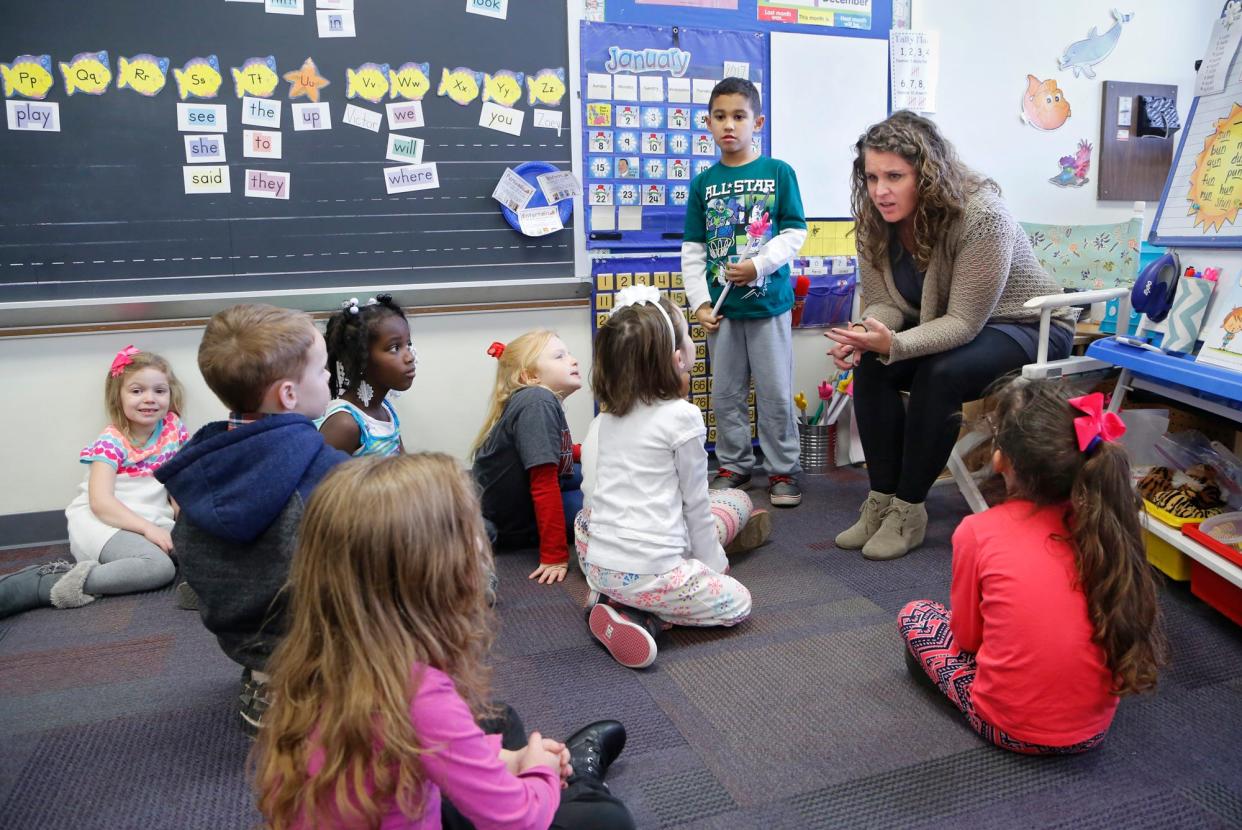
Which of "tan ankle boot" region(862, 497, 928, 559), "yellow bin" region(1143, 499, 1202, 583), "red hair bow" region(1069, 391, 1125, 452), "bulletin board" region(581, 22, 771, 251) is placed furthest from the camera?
"bulletin board" region(581, 22, 771, 251)

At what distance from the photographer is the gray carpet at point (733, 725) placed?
1320 millimetres

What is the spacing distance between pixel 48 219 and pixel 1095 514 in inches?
112

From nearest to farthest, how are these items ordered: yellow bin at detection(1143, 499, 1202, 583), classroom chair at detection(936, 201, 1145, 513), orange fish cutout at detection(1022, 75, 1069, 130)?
yellow bin at detection(1143, 499, 1202, 583) → classroom chair at detection(936, 201, 1145, 513) → orange fish cutout at detection(1022, 75, 1069, 130)

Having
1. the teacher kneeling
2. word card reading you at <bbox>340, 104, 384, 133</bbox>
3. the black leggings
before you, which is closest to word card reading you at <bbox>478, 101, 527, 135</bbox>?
word card reading you at <bbox>340, 104, 384, 133</bbox>

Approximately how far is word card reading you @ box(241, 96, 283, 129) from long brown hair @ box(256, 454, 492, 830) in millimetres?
2108

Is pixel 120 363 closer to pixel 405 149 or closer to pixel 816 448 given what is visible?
pixel 405 149

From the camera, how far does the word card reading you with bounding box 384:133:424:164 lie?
2.74 meters

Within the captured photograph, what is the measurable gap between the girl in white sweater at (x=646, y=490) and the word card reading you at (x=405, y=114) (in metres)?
1.31

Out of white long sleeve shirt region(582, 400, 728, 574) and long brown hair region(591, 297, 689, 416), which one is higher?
long brown hair region(591, 297, 689, 416)

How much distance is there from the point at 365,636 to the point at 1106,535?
111 centimetres

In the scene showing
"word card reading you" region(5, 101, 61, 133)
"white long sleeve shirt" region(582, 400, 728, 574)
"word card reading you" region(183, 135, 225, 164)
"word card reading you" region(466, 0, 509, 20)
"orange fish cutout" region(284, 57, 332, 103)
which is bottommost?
"white long sleeve shirt" region(582, 400, 728, 574)

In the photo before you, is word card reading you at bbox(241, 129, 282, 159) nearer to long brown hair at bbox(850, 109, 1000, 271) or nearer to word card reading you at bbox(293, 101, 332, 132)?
word card reading you at bbox(293, 101, 332, 132)

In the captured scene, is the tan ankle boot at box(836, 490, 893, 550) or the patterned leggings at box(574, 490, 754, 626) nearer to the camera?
the patterned leggings at box(574, 490, 754, 626)

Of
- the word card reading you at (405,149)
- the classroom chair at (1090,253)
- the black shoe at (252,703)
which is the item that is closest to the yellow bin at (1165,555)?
the classroom chair at (1090,253)
